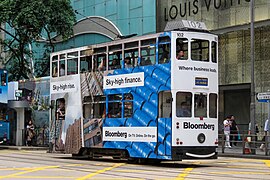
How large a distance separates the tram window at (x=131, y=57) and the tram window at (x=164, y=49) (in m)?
1.21

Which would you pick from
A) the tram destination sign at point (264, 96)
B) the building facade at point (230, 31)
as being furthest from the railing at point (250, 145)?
the building facade at point (230, 31)

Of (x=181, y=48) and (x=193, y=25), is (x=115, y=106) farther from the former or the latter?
(x=193, y=25)

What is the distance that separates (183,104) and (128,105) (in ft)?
7.97

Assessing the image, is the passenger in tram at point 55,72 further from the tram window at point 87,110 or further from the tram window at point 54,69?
the tram window at point 87,110

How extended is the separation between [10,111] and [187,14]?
13.2 metres

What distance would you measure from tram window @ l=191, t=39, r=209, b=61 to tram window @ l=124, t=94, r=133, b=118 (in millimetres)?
2814

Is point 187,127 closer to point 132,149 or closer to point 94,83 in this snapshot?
point 132,149

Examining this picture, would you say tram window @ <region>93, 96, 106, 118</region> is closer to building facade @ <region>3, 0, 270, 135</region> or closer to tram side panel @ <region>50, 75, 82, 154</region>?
tram side panel @ <region>50, 75, 82, 154</region>

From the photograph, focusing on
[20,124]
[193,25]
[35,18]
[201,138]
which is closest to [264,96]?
[193,25]

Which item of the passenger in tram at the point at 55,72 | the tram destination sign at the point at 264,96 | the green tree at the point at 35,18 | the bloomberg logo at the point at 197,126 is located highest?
the green tree at the point at 35,18

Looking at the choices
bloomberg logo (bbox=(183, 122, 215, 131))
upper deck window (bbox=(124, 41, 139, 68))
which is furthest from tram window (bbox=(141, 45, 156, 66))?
bloomberg logo (bbox=(183, 122, 215, 131))

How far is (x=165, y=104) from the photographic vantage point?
18.9 m

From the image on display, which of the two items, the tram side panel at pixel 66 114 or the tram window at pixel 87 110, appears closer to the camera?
the tram window at pixel 87 110

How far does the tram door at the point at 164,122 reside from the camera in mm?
18438
